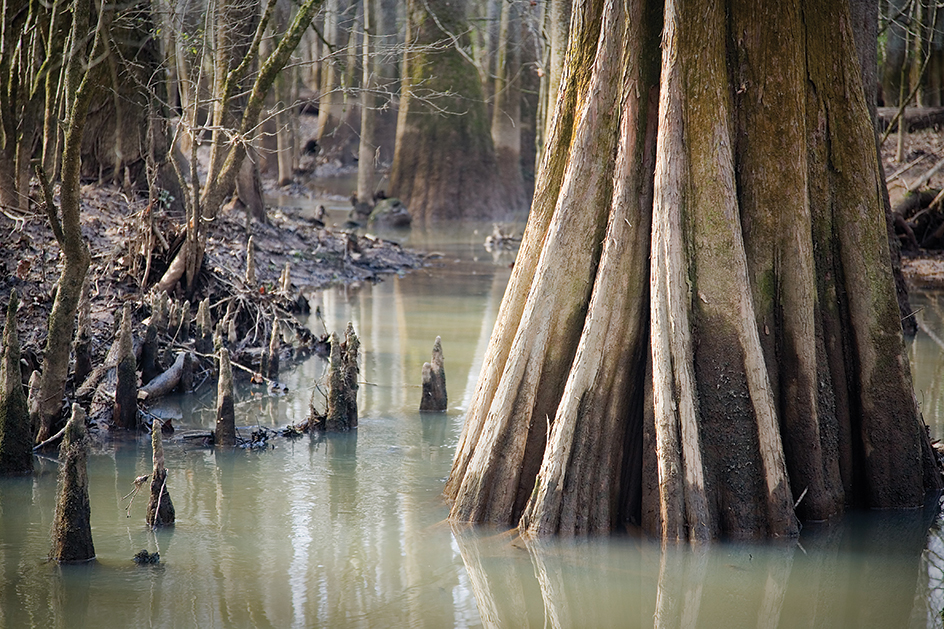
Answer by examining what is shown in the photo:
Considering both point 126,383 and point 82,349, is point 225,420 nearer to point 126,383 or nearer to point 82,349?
point 126,383

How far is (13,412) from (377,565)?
9.49 ft

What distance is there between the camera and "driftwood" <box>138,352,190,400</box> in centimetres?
864

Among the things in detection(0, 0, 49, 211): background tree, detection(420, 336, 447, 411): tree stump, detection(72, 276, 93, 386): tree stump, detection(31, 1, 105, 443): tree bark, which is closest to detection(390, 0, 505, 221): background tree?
detection(0, 0, 49, 211): background tree

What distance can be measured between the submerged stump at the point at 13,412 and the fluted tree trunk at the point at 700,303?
3010 millimetres

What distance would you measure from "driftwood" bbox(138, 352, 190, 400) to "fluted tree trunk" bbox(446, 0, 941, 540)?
12.5 feet

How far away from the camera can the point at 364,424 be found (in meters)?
8.24

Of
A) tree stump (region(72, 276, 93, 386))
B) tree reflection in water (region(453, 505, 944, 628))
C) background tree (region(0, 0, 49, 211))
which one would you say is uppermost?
background tree (region(0, 0, 49, 211))

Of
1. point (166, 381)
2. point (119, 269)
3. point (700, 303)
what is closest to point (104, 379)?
point (166, 381)

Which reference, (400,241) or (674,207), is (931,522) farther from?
(400,241)

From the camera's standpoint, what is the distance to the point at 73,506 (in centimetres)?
506

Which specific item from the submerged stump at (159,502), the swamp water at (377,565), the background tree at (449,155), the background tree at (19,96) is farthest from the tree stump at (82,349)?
the background tree at (449,155)

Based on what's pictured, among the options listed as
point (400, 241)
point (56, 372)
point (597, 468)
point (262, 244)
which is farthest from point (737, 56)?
point (400, 241)

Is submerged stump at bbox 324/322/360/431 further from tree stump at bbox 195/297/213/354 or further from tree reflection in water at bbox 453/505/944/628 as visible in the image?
tree reflection in water at bbox 453/505/944/628

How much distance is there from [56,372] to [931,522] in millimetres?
6024
